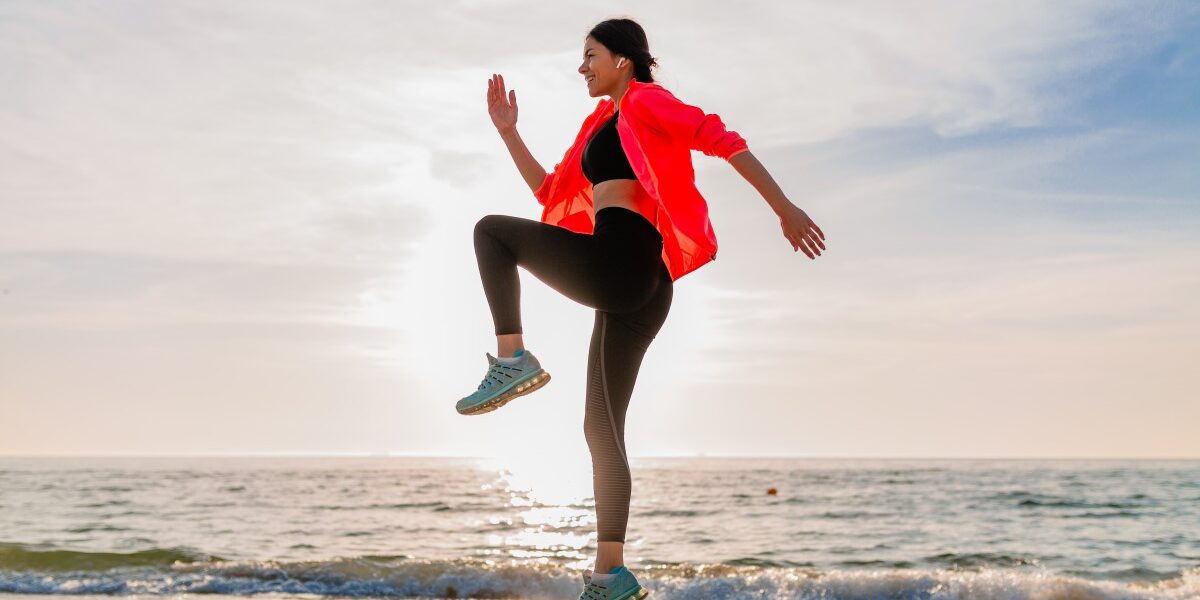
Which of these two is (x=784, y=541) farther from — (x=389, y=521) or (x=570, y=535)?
(x=389, y=521)

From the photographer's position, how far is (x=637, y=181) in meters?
3.55

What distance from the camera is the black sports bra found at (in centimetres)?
357

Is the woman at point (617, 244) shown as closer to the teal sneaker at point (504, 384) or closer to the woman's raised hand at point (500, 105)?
the teal sneaker at point (504, 384)

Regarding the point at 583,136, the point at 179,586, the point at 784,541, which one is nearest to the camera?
the point at 583,136

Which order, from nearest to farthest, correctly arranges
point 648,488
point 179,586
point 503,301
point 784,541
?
1. point 503,301
2. point 179,586
3. point 784,541
4. point 648,488

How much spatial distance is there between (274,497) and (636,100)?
29.2 metres

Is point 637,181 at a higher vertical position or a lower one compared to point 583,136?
lower

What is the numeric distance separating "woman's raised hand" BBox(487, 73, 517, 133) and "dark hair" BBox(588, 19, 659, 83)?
520 mm

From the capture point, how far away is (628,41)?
3699 mm

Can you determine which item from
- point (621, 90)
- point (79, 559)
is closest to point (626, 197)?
point (621, 90)

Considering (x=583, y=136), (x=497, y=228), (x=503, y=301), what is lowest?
(x=503, y=301)

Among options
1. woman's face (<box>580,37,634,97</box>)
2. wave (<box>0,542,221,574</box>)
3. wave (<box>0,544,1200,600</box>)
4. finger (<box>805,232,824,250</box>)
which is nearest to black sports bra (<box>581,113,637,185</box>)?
woman's face (<box>580,37,634,97</box>)

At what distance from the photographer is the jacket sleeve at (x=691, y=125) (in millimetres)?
3350

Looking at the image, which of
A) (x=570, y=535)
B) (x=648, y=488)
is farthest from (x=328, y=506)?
(x=648, y=488)
